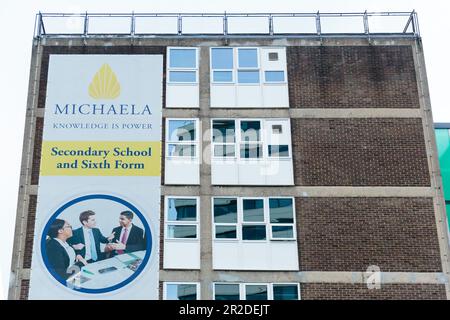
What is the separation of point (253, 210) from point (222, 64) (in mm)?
5421

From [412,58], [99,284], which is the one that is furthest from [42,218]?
[412,58]

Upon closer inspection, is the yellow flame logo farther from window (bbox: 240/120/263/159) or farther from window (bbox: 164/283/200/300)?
window (bbox: 164/283/200/300)

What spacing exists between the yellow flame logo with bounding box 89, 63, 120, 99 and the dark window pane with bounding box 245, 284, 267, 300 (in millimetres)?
7774

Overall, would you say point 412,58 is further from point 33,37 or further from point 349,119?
point 33,37

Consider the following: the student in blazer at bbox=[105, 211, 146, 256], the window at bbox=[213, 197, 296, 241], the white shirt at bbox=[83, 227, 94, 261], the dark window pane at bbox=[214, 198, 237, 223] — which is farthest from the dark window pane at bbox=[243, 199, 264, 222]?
the white shirt at bbox=[83, 227, 94, 261]

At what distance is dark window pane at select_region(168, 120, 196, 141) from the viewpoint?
892 inches

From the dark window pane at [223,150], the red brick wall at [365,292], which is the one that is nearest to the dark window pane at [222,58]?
the dark window pane at [223,150]

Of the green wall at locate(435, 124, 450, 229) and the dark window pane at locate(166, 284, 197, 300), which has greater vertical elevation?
the green wall at locate(435, 124, 450, 229)

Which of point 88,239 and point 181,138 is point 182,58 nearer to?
point 181,138

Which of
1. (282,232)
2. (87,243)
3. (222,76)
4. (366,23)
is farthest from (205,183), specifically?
(366,23)

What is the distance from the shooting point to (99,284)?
20688 millimetres

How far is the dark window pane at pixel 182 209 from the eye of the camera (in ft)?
70.9

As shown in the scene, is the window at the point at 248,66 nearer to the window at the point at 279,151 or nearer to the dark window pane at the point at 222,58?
the dark window pane at the point at 222,58

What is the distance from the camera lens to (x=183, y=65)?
23766 mm
